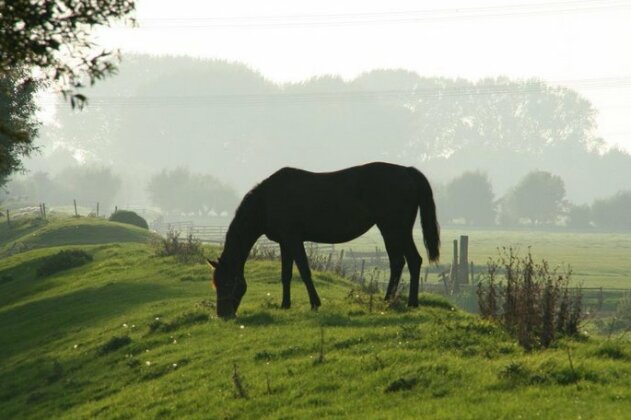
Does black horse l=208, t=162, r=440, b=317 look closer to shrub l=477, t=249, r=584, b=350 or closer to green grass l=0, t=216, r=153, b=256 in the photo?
shrub l=477, t=249, r=584, b=350

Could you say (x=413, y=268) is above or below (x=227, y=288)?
above

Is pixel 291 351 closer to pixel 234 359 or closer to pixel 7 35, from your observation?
pixel 234 359

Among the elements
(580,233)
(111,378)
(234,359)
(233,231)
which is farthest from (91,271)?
(580,233)

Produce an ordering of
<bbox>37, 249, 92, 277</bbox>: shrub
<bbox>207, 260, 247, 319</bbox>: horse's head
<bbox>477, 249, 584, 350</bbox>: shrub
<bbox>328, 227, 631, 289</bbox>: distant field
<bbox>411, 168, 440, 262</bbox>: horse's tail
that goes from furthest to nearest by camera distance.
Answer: <bbox>328, 227, 631, 289</bbox>: distant field → <bbox>37, 249, 92, 277</bbox>: shrub → <bbox>207, 260, 247, 319</bbox>: horse's head → <bbox>411, 168, 440, 262</bbox>: horse's tail → <bbox>477, 249, 584, 350</bbox>: shrub

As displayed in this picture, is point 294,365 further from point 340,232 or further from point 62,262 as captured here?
point 62,262

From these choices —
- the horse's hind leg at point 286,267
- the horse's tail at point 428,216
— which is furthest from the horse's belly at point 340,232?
the horse's tail at point 428,216

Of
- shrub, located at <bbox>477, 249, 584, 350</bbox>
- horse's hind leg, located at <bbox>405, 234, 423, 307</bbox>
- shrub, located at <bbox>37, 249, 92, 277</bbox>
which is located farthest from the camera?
shrub, located at <bbox>37, 249, 92, 277</bbox>

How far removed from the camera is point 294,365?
17.4 metres

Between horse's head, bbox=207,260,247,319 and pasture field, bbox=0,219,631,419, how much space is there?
17.3 inches

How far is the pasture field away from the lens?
14477 millimetres

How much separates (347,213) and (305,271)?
1.73 meters

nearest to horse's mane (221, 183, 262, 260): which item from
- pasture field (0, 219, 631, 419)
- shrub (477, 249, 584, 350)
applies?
pasture field (0, 219, 631, 419)

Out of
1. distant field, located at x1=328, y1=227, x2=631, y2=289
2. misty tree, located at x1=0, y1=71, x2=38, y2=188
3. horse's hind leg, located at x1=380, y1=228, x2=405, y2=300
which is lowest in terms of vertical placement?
distant field, located at x1=328, y1=227, x2=631, y2=289

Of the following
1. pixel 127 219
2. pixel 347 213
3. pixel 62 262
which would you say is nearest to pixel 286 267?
pixel 347 213
